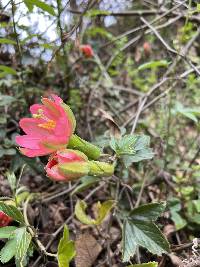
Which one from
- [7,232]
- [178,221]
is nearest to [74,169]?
[7,232]

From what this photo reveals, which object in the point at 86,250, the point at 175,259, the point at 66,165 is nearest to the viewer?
the point at 66,165

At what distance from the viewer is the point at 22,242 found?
103 centimetres

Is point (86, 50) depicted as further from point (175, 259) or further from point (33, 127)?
point (175, 259)

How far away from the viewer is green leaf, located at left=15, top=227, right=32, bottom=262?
0.99 m

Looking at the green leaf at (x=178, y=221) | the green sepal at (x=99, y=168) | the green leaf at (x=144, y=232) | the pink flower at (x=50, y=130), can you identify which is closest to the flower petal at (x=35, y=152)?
the pink flower at (x=50, y=130)

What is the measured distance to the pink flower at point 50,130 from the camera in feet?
3.33

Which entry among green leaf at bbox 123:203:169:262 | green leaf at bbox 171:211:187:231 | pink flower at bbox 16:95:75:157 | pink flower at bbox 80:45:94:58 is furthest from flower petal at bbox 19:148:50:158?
pink flower at bbox 80:45:94:58

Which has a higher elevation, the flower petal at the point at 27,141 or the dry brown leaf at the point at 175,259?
the flower petal at the point at 27,141

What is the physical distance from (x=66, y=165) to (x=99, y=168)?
0.14m

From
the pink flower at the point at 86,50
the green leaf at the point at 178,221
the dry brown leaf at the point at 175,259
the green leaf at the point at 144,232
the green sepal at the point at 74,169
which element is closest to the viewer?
the green sepal at the point at 74,169

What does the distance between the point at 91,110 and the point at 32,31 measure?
1.93 feet

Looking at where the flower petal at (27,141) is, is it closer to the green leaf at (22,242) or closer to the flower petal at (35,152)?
the flower petal at (35,152)

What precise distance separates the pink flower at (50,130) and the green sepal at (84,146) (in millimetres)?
28

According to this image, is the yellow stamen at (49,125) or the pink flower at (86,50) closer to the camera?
the yellow stamen at (49,125)
